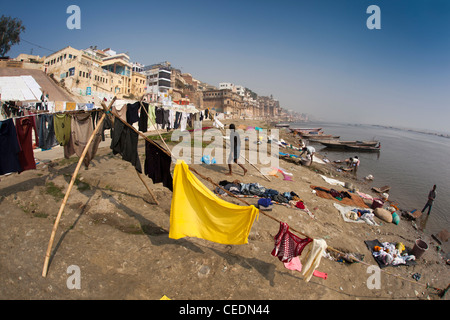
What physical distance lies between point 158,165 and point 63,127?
13.2 feet

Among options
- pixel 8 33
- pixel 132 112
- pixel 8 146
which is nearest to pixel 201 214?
pixel 8 146

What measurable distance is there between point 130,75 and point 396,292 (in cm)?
5012

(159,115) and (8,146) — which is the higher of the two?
(159,115)

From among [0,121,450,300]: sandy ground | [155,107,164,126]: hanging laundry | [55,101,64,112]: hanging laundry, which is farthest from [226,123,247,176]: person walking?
[55,101,64,112]: hanging laundry

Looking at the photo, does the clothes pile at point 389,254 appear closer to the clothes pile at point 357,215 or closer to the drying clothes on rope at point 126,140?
the clothes pile at point 357,215

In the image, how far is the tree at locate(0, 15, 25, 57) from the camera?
3369 cm

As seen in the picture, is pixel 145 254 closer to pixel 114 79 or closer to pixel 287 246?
pixel 287 246

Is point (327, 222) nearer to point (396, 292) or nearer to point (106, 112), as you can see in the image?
point (396, 292)

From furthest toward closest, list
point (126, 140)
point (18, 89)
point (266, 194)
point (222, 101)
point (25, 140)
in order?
point (222, 101)
point (18, 89)
point (266, 194)
point (25, 140)
point (126, 140)

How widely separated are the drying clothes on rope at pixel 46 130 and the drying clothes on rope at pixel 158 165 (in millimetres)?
4467

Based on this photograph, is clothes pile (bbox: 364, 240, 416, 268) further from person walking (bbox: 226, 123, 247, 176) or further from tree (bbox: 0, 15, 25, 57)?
tree (bbox: 0, 15, 25, 57)

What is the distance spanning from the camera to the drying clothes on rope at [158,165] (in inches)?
204

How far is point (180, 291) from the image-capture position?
12.3 feet

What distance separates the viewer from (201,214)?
14.1ft
